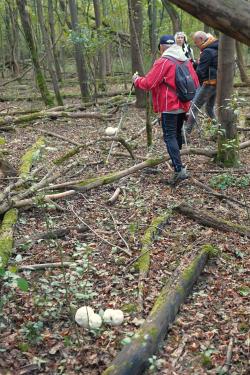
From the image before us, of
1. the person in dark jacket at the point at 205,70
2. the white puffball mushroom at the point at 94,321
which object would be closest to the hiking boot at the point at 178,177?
the person in dark jacket at the point at 205,70

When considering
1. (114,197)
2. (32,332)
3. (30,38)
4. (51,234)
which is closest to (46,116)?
(30,38)

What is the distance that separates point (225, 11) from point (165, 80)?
13.4 ft

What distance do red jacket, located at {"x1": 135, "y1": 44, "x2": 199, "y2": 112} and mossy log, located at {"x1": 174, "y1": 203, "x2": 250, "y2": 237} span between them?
1.51m

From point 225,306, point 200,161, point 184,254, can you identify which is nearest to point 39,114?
point 200,161

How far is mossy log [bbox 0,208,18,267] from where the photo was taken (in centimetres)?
406

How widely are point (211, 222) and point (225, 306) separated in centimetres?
146

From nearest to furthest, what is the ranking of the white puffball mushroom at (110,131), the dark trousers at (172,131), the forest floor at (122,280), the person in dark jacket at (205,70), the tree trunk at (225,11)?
the tree trunk at (225,11) < the forest floor at (122,280) < the dark trousers at (172,131) < the person in dark jacket at (205,70) < the white puffball mushroom at (110,131)

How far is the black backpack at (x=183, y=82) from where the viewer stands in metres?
5.76

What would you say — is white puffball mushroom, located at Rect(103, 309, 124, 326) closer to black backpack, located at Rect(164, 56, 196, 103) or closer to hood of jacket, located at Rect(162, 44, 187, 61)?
black backpack, located at Rect(164, 56, 196, 103)

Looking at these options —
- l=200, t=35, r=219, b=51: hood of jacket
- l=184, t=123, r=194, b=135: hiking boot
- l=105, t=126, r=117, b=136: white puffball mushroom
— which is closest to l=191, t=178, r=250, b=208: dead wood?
l=184, t=123, r=194, b=135: hiking boot

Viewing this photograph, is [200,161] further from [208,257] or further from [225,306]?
[225,306]

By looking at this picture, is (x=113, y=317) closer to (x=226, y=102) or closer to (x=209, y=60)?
(x=226, y=102)

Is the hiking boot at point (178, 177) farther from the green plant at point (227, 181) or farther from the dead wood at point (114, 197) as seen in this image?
the dead wood at point (114, 197)

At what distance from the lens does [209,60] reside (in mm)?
8219
